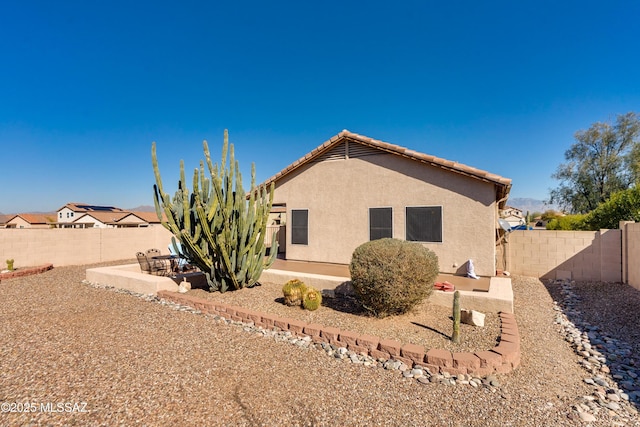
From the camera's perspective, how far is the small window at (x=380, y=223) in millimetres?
12109

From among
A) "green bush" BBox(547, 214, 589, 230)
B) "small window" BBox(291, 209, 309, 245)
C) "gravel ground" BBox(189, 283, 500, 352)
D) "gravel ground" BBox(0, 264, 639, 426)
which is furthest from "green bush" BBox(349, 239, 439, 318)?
"green bush" BBox(547, 214, 589, 230)

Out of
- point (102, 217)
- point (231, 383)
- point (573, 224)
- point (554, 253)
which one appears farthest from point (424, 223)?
point (102, 217)

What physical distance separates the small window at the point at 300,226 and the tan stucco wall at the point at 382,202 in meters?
0.22

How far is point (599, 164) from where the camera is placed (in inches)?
1194

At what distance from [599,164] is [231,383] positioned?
39.4 meters

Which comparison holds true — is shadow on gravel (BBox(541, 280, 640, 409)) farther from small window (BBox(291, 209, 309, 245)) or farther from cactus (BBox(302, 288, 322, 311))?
small window (BBox(291, 209, 309, 245))

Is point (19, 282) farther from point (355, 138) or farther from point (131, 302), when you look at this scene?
point (355, 138)

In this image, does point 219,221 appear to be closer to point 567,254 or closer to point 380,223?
point 380,223

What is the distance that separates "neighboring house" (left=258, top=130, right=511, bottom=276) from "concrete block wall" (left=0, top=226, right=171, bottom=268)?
35.4 ft

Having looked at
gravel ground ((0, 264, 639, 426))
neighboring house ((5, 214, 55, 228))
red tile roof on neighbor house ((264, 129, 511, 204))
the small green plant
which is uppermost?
red tile roof on neighbor house ((264, 129, 511, 204))

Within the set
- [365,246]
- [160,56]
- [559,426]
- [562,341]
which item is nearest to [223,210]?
[365,246]

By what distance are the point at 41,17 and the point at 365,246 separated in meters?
17.4

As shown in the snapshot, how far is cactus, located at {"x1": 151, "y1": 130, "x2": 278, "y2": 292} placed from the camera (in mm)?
8773

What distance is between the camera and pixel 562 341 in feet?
21.1
